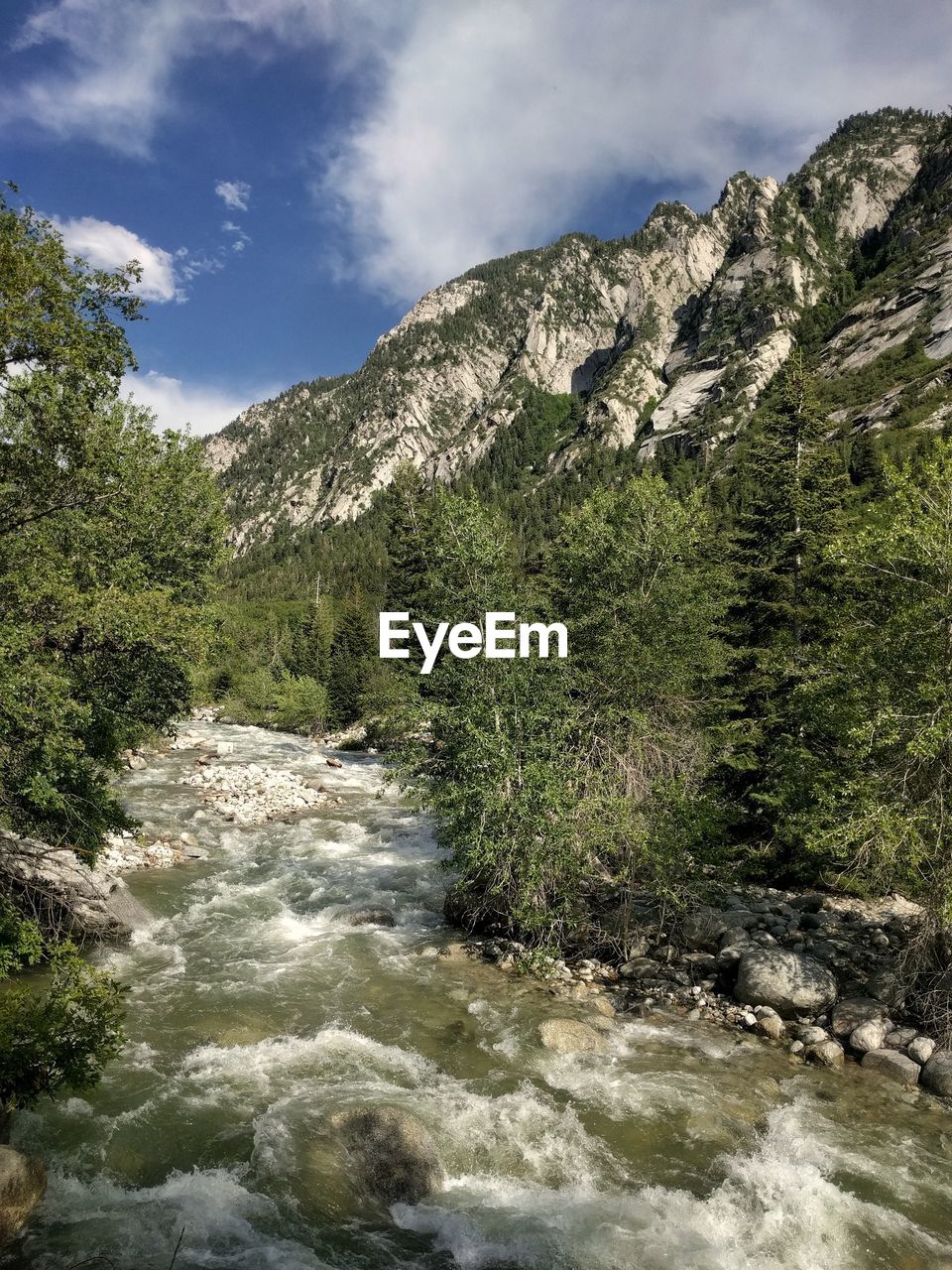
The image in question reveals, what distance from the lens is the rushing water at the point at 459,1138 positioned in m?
8.03

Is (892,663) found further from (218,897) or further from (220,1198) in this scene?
(218,897)

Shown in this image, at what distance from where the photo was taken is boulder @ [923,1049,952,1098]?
1080cm

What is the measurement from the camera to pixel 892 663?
12531mm

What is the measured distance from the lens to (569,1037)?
491 inches

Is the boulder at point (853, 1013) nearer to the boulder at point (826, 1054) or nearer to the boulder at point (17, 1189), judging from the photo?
the boulder at point (826, 1054)

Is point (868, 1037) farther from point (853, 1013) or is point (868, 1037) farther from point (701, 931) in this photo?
point (701, 931)

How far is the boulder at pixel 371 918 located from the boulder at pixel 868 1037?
11.0 meters

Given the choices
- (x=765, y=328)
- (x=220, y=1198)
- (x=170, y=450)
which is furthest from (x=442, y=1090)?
(x=765, y=328)

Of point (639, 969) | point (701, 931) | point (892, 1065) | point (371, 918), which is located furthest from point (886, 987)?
point (371, 918)

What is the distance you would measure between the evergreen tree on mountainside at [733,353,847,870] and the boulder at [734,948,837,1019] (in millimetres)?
4196

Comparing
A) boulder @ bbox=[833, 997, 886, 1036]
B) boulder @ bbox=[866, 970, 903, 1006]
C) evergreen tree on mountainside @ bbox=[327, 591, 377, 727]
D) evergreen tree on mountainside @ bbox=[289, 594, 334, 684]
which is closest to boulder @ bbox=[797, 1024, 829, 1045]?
boulder @ bbox=[833, 997, 886, 1036]

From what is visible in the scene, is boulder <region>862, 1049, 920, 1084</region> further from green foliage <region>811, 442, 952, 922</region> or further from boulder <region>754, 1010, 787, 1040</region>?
green foliage <region>811, 442, 952, 922</region>

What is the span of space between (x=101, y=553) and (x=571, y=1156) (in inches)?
532

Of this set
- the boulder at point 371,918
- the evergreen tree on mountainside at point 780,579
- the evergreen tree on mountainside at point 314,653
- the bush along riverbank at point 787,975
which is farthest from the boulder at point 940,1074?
the evergreen tree on mountainside at point 314,653
